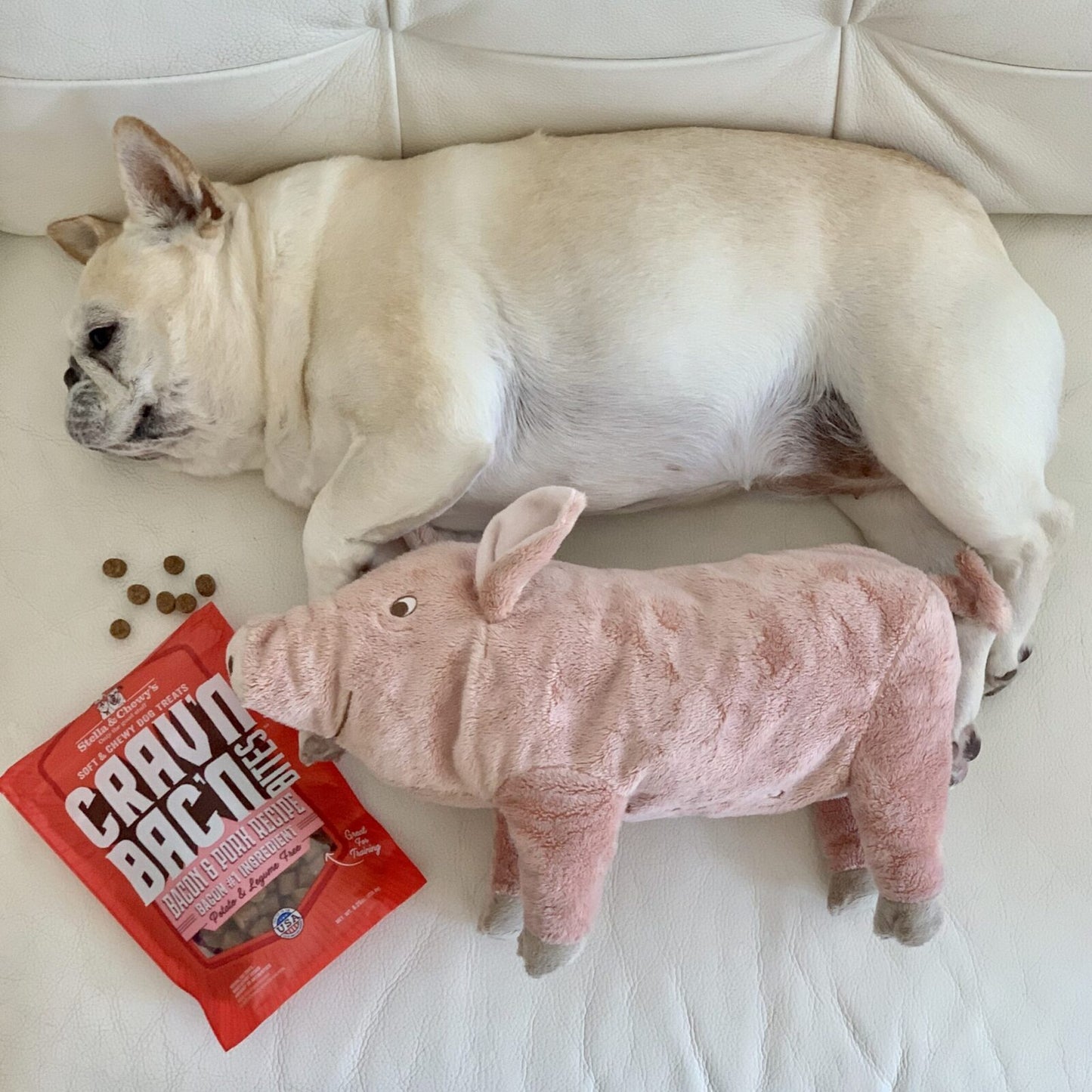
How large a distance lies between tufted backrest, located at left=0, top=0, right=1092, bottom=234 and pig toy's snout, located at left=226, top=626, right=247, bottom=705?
2.61 feet

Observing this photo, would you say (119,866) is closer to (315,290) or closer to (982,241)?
(315,290)

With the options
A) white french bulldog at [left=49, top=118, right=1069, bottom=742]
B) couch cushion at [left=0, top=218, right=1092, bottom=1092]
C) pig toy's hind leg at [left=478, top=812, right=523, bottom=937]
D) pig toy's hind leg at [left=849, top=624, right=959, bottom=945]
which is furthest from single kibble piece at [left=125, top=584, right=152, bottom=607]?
pig toy's hind leg at [left=849, top=624, right=959, bottom=945]

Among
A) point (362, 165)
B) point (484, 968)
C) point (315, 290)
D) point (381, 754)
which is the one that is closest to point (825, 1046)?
point (484, 968)

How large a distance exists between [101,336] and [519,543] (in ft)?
2.54

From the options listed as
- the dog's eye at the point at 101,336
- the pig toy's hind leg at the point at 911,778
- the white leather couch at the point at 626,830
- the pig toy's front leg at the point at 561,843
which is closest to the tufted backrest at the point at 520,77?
the white leather couch at the point at 626,830

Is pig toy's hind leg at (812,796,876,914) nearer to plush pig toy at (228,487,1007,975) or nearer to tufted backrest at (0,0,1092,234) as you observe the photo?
plush pig toy at (228,487,1007,975)

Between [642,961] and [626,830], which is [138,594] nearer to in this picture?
[626,830]

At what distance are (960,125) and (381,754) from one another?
1241 millimetres

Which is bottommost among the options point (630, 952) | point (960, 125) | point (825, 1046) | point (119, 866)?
point (825, 1046)

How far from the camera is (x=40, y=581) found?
1432 millimetres

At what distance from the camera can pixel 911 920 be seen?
1193 millimetres

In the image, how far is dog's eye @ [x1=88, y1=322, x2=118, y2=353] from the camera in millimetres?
1340

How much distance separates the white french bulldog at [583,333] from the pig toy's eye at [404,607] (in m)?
0.22

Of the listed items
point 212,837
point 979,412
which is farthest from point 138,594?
point 979,412
